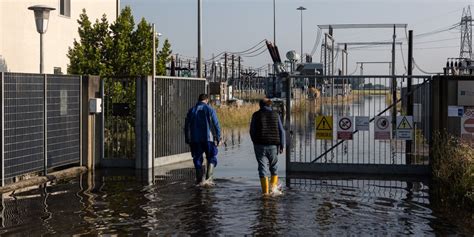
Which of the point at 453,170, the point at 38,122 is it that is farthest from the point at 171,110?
the point at 453,170

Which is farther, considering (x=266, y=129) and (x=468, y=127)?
(x=468, y=127)

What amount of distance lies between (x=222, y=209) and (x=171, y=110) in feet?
21.5

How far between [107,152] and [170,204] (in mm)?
5411

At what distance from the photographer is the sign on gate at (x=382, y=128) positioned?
14359 millimetres

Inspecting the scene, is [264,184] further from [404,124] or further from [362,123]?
[404,124]

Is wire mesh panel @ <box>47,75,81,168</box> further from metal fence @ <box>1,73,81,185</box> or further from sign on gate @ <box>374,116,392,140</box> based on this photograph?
sign on gate @ <box>374,116,392,140</box>

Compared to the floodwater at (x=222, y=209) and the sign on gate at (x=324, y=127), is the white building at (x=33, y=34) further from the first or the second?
the sign on gate at (x=324, y=127)

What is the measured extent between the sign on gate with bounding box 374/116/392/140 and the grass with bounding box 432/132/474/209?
0.96 metres

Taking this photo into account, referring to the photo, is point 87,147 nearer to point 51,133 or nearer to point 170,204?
point 51,133

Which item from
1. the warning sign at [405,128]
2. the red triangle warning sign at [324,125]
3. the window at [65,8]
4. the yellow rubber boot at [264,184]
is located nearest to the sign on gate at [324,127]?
the red triangle warning sign at [324,125]

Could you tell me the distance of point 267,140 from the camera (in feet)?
39.1

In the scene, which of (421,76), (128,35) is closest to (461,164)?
(421,76)

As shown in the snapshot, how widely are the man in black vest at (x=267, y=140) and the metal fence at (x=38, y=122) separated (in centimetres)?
442

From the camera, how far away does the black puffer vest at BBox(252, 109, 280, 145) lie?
469 inches
